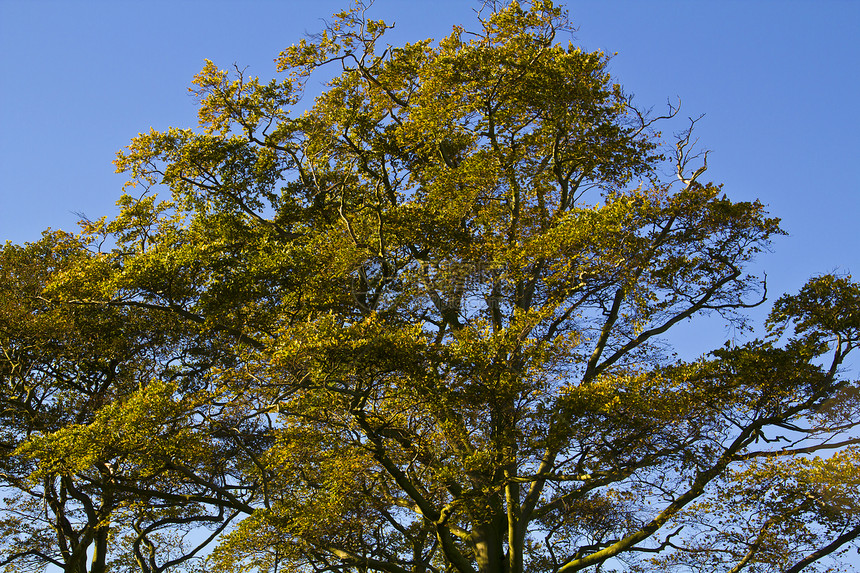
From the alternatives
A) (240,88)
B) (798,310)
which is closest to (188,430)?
(240,88)

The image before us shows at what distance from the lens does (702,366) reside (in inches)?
464

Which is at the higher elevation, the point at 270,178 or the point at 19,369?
the point at 270,178

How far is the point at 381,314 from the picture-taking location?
12688 mm

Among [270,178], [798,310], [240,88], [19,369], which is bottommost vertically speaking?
[798,310]

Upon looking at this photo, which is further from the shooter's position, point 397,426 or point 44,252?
point 44,252

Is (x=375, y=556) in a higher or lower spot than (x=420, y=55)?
lower

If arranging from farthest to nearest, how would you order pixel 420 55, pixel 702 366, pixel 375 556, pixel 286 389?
pixel 420 55 → pixel 375 556 → pixel 702 366 → pixel 286 389

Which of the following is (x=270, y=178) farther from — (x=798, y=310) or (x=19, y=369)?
(x=798, y=310)

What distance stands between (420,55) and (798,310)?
29.3 feet

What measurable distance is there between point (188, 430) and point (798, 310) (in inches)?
402

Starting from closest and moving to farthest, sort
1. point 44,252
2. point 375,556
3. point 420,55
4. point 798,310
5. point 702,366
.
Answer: point 702,366, point 798,310, point 375,556, point 420,55, point 44,252

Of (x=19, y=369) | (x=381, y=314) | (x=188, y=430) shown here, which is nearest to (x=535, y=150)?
(x=381, y=314)

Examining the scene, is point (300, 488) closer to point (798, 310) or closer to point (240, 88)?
point (240, 88)

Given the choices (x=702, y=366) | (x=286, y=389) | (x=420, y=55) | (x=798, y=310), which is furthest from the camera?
(x=420, y=55)
